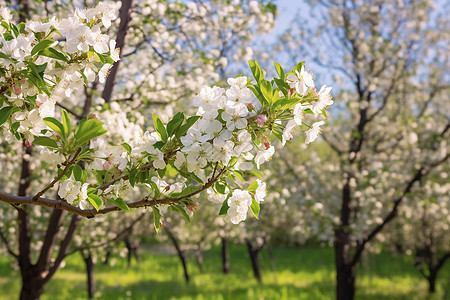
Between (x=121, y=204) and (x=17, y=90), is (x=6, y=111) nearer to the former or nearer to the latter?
(x=17, y=90)

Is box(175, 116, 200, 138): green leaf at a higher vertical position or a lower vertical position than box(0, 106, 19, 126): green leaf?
lower

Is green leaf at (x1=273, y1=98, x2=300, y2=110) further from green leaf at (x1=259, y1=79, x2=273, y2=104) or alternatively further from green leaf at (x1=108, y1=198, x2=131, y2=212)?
green leaf at (x1=108, y1=198, x2=131, y2=212)

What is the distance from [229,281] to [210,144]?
13530 mm

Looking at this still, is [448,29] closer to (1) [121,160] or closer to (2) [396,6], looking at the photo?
(2) [396,6]

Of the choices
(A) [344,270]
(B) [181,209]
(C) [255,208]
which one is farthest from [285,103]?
(A) [344,270]

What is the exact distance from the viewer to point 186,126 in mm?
1932

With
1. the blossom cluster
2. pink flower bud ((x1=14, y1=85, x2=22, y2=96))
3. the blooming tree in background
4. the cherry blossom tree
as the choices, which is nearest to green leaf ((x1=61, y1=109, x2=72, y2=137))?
the blooming tree in background

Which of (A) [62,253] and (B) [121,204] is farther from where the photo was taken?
(A) [62,253]

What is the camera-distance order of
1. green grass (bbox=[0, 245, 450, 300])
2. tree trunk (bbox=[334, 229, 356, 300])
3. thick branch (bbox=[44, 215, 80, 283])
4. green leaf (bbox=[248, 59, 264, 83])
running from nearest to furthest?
green leaf (bbox=[248, 59, 264, 83]), thick branch (bbox=[44, 215, 80, 283]), tree trunk (bbox=[334, 229, 356, 300]), green grass (bbox=[0, 245, 450, 300])

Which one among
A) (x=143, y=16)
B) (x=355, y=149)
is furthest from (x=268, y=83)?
(x=355, y=149)

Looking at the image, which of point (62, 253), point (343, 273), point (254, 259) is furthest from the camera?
point (254, 259)

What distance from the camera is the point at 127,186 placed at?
2.25 metres

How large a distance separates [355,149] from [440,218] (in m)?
5.27

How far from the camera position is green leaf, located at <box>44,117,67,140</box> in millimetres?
1846
